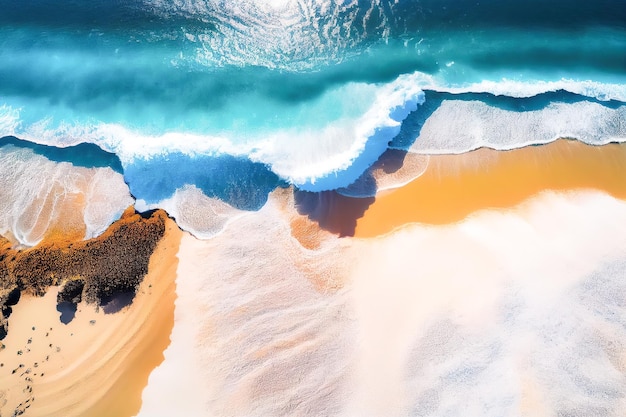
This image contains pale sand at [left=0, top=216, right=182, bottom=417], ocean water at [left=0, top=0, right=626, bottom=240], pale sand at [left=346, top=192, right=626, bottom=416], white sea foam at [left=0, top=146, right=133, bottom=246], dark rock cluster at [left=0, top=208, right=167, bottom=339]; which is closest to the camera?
pale sand at [left=346, top=192, right=626, bottom=416]

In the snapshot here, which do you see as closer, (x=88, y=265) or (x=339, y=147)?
(x=88, y=265)

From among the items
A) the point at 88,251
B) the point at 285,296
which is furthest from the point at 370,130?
the point at 88,251

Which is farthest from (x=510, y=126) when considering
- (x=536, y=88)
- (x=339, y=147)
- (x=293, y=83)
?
(x=293, y=83)

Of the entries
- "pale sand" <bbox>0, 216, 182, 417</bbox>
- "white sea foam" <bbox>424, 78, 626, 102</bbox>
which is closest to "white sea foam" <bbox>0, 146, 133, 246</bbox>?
"pale sand" <bbox>0, 216, 182, 417</bbox>

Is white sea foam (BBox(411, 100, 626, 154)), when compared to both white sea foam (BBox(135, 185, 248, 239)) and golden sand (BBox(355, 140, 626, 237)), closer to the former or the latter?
golden sand (BBox(355, 140, 626, 237))

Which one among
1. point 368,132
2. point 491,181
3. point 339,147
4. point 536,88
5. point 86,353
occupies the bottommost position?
point 86,353

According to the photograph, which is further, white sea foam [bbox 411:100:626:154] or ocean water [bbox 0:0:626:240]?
white sea foam [bbox 411:100:626:154]

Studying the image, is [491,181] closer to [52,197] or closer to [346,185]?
[346,185]

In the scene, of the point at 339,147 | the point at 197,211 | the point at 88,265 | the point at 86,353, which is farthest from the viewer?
the point at 339,147
